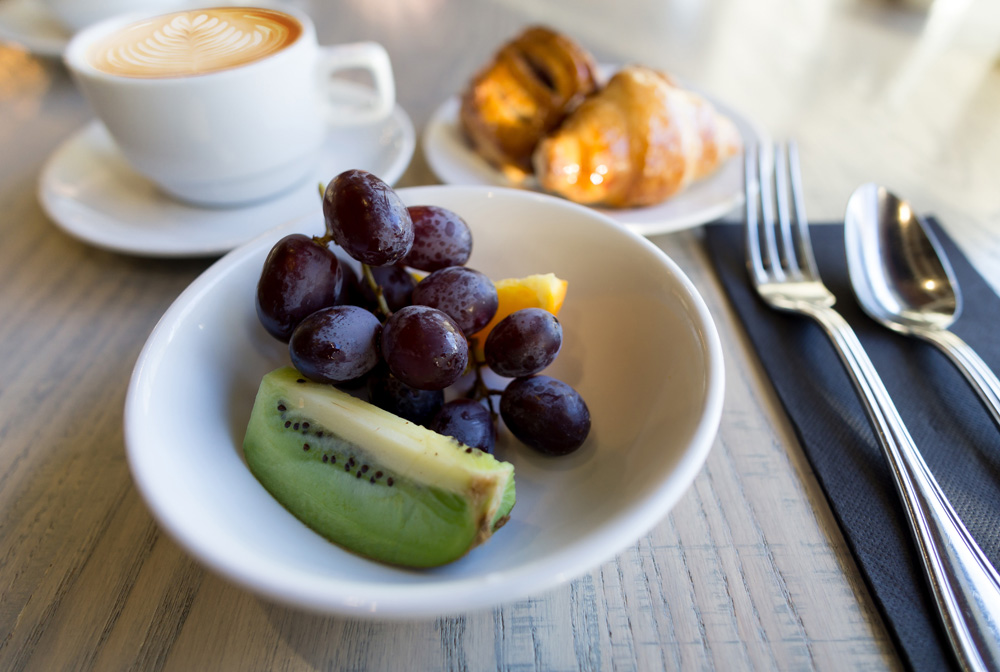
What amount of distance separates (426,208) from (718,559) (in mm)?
393

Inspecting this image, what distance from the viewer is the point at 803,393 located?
59cm

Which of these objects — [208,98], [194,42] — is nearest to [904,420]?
[208,98]

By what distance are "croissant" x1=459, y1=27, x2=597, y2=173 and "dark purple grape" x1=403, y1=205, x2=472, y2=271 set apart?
454 mm

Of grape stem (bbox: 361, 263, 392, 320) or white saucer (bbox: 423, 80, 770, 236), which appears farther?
white saucer (bbox: 423, 80, 770, 236)

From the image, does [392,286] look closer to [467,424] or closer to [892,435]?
[467,424]

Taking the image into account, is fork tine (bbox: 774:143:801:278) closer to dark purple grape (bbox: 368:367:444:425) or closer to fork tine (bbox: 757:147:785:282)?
fork tine (bbox: 757:147:785:282)

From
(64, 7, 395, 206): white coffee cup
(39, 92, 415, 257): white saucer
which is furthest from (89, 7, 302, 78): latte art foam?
(39, 92, 415, 257): white saucer

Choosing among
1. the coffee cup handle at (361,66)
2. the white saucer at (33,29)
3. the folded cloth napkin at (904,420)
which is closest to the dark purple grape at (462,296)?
the folded cloth napkin at (904,420)

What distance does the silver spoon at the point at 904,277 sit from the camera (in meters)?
0.60

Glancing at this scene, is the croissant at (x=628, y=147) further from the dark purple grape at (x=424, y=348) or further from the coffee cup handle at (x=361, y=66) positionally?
the dark purple grape at (x=424, y=348)

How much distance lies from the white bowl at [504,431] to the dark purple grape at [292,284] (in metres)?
0.06

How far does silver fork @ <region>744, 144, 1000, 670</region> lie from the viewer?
1.28 ft

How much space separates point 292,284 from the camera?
1.41ft

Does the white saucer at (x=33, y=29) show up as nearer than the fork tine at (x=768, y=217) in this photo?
No
